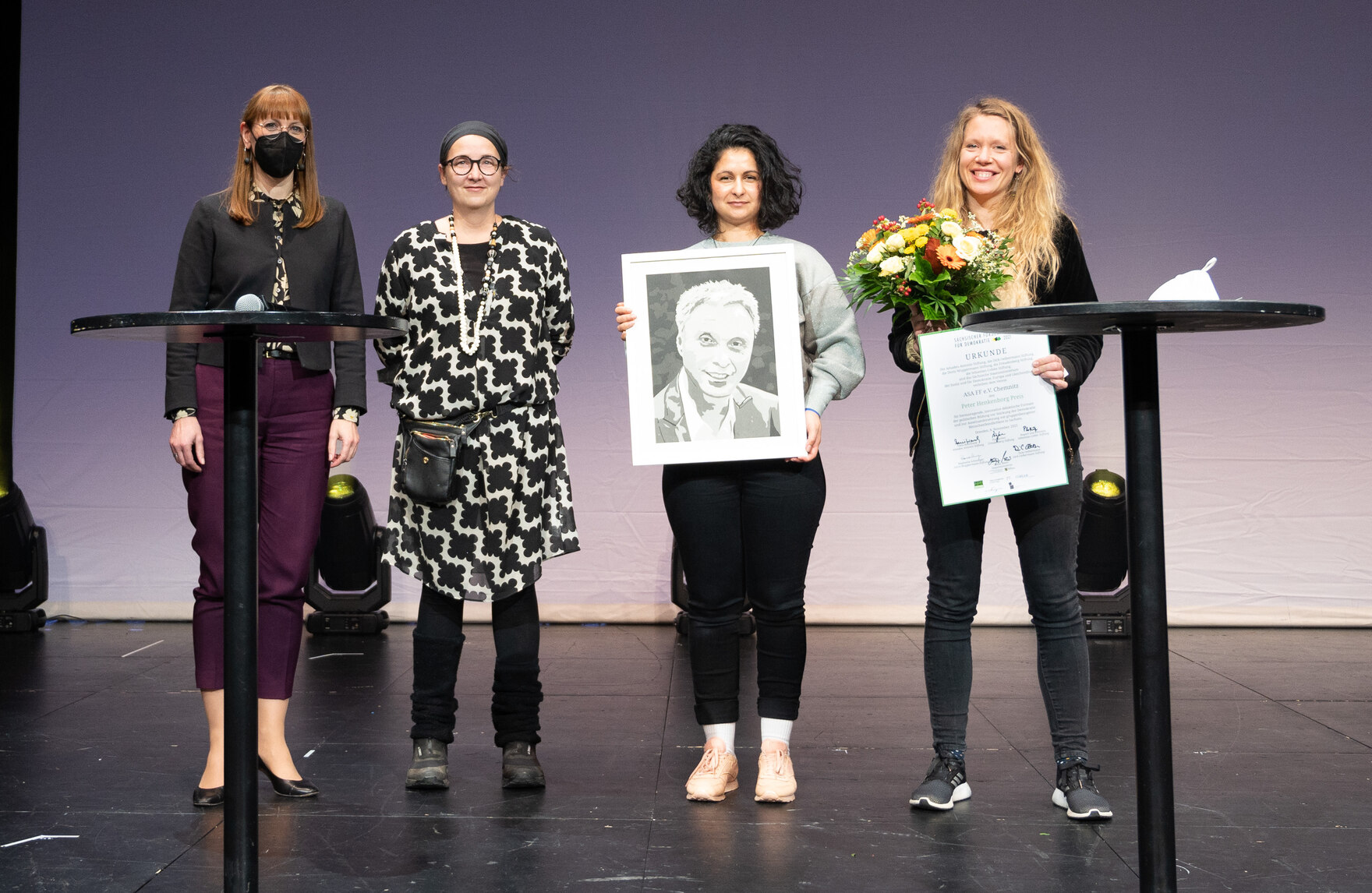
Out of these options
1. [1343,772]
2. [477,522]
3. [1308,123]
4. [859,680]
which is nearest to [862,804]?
[477,522]

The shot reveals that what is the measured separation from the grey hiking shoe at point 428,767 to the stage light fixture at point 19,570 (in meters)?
3.32

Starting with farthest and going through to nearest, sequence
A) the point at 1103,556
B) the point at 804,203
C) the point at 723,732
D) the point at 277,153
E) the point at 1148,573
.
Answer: the point at 804,203, the point at 1103,556, the point at 723,732, the point at 277,153, the point at 1148,573

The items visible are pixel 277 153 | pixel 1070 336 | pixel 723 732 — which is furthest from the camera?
pixel 723 732

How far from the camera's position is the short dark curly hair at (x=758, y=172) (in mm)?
2725

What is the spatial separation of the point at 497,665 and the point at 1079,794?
4.28 feet

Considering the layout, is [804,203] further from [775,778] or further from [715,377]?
[775,778]

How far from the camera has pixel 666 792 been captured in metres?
2.79

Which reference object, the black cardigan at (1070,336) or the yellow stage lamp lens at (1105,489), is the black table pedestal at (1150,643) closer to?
the black cardigan at (1070,336)

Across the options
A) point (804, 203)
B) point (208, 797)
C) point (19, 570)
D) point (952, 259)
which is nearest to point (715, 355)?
point (952, 259)

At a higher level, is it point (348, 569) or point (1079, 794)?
point (348, 569)

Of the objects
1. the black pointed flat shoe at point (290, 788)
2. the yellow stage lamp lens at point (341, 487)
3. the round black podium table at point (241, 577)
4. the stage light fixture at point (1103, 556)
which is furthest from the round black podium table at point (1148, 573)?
the yellow stage lamp lens at point (341, 487)

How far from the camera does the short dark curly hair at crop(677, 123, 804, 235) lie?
272cm

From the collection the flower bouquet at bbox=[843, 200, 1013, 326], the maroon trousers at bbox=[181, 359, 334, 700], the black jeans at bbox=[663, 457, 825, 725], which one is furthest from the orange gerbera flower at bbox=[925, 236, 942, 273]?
the maroon trousers at bbox=[181, 359, 334, 700]

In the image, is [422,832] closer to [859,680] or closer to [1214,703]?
[859,680]
